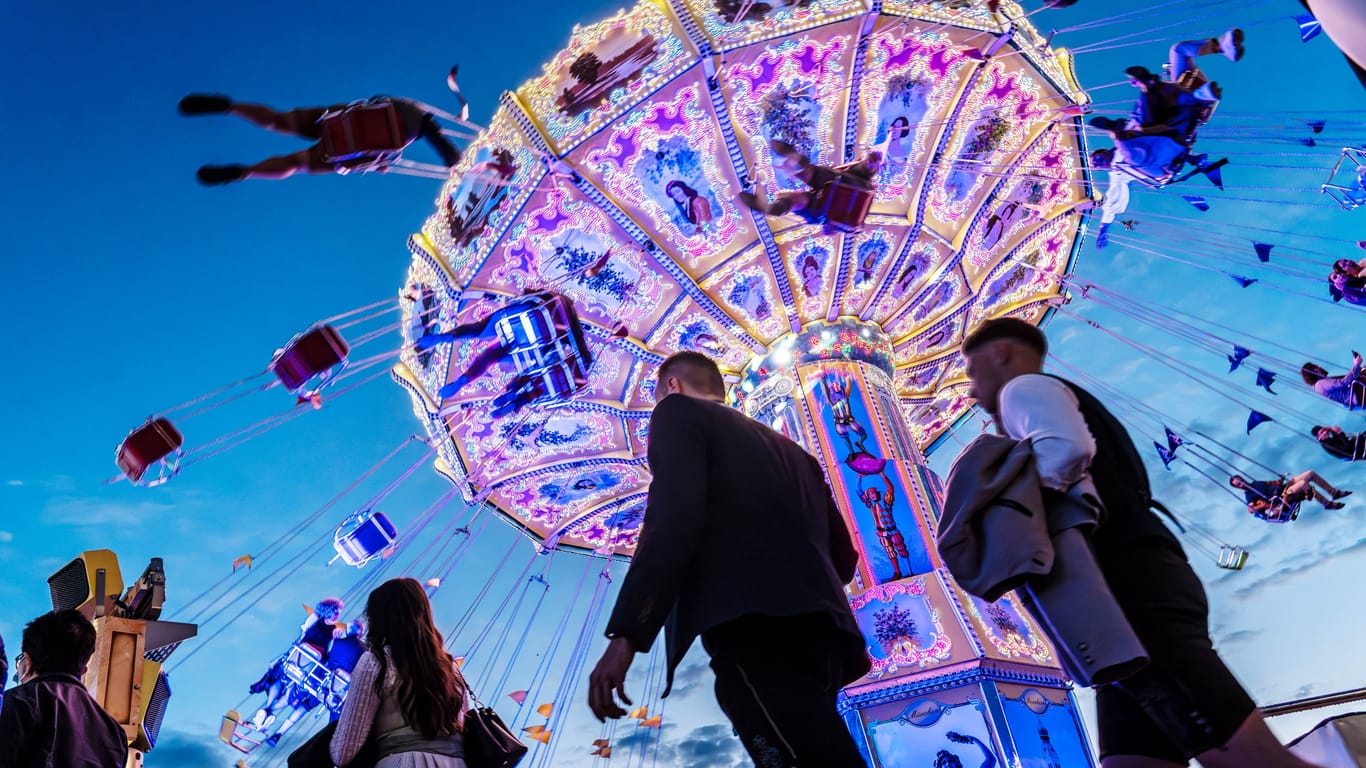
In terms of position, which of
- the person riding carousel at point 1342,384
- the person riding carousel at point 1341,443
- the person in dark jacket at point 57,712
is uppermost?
the person riding carousel at point 1342,384

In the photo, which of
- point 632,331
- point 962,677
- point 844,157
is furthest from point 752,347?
point 962,677

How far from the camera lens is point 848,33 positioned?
867 centimetres

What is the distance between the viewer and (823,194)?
8.12 m

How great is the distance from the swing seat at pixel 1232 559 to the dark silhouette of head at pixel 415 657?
27.7 ft

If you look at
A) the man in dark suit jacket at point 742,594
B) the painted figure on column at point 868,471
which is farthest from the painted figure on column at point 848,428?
the man in dark suit jacket at point 742,594

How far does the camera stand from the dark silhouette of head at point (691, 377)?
3225 mm

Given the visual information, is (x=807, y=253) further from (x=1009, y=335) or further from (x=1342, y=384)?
(x=1009, y=335)

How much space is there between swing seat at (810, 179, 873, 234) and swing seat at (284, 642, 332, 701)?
7237 mm

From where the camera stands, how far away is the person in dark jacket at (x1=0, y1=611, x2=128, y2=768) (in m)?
3.54

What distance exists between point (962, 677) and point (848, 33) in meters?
5.98

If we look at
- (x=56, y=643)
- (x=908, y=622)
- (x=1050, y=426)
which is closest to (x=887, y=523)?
(x=908, y=622)

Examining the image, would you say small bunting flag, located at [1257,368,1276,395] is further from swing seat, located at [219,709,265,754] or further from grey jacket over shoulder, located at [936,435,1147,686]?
swing seat, located at [219,709,265,754]

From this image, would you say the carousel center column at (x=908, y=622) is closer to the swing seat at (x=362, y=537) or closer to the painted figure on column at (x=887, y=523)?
the painted figure on column at (x=887, y=523)

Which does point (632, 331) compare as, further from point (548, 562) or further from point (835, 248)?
point (548, 562)
